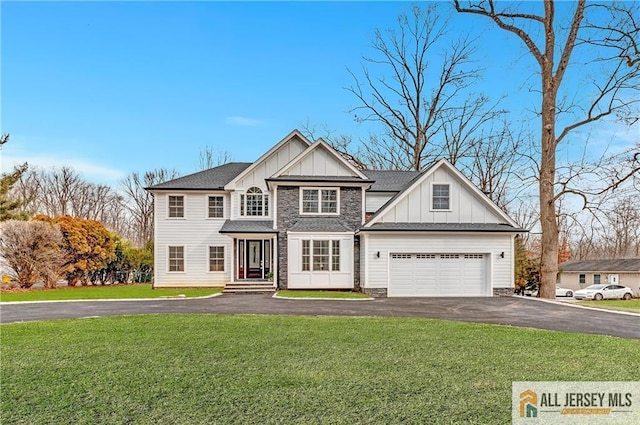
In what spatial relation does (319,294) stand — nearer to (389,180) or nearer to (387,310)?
(387,310)

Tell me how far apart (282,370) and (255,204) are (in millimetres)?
15243

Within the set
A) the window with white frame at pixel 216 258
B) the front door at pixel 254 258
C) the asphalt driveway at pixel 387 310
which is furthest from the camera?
the window with white frame at pixel 216 258

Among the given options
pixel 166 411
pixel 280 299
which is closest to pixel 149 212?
pixel 280 299

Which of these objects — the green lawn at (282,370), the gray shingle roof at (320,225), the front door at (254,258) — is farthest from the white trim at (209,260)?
the green lawn at (282,370)

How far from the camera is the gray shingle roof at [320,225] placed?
1803 cm

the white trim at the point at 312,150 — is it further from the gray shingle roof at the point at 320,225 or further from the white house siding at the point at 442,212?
the white house siding at the point at 442,212

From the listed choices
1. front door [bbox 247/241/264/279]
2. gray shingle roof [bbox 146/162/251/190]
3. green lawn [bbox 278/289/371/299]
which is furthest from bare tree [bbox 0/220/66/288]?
green lawn [bbox 278/289/371/299]

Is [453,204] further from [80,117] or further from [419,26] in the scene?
[80,117]

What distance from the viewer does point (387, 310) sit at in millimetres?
12234

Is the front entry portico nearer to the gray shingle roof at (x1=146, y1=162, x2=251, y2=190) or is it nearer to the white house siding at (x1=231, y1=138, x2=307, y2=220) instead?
the white house siding at (x1=231, y1=138, x2=307, y2=220)

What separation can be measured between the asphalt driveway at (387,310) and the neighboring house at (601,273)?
2622cm

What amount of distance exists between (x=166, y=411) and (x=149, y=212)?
38607mm

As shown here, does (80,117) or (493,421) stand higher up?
(80,117)

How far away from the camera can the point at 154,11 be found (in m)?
12.1
